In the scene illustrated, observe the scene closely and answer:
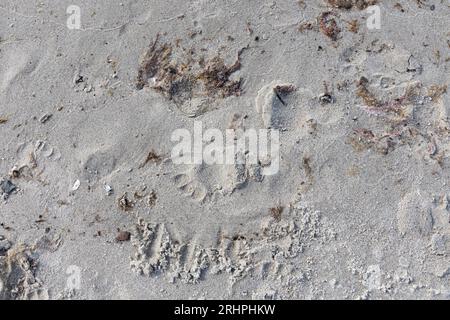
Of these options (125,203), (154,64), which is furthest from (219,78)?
(125,203)

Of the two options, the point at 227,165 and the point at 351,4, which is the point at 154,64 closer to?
the point at 227,165

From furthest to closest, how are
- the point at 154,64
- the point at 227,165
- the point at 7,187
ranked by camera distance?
the point at 154,64 < the point at 7,187 < the point at 227,165

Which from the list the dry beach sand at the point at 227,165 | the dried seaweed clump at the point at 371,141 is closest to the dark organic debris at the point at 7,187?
the dry beach sand at the point at 227,165

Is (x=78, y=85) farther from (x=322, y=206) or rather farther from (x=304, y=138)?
(x=322, y=206)

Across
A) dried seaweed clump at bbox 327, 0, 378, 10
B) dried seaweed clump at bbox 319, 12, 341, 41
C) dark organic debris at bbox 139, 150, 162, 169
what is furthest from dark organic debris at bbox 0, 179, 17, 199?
dried seaweed clump at bbox 327, 0, 378, 10

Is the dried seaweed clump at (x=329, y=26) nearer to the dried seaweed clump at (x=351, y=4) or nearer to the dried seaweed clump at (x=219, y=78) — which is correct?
the dried seaweed clump at (x=351, y=4)

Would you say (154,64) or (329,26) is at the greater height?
(154,64)

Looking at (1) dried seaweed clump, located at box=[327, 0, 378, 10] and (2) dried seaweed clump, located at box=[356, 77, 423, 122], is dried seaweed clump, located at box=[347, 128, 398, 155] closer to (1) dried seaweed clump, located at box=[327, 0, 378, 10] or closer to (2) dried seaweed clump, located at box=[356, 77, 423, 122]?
(2) dried seaweed clump, located at box=[356, 77, 423, 122]
